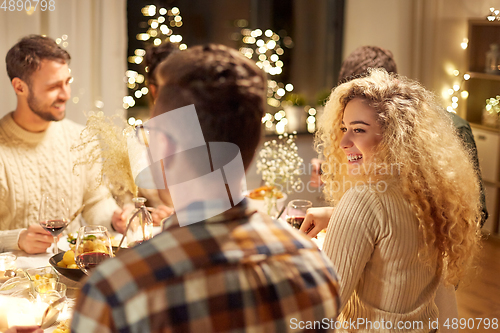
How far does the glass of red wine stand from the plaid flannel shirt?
2.99 ft

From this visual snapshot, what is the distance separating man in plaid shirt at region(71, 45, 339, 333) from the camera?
603 millimetres

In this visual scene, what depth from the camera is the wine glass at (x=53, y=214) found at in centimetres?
159

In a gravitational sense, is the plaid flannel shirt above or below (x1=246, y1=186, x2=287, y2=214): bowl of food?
above

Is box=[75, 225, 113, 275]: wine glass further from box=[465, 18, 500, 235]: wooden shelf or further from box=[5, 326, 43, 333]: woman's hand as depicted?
box=[465, 18, 500, 235]: wooden shelf

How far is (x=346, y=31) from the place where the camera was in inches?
164

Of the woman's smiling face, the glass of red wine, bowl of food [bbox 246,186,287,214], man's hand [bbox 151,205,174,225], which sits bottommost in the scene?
man's hand [bbox 151,205,174,225]

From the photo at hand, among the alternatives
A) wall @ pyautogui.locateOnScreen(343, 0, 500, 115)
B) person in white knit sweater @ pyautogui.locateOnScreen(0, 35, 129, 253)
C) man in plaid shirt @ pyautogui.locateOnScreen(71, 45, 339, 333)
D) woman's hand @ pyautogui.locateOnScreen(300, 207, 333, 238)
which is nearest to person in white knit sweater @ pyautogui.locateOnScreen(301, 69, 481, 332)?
woman's hand @ pyautogui.locateOnScreen(300, 207, 333, 238)

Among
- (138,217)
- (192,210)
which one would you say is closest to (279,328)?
(192,210)

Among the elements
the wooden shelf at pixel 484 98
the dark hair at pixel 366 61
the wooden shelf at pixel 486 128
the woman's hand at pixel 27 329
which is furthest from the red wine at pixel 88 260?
the wooden shelf at pixel 486 128

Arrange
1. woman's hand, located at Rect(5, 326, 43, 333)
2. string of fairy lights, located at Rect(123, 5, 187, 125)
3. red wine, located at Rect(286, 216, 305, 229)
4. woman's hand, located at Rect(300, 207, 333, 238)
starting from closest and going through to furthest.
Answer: woman's hand, located at Rect(5, 326, 43, 333), woman's hand, located at Rect(300, 207, 333, 238), red wine, located at Rect(286, 216, 305, 229), string of fairy lights, located at Rect(123, 5, 187, 125)

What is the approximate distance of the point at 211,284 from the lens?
63 cm

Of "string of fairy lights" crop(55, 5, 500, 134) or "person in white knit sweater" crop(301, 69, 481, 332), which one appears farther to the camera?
"string of fairy lights" crop(55, 5, 500, 134)

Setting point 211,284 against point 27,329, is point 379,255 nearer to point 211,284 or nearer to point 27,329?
point 211,284

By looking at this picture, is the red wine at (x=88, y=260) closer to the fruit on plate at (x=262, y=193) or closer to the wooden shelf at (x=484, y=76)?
the fruit on plate at (x=262, y=193)
